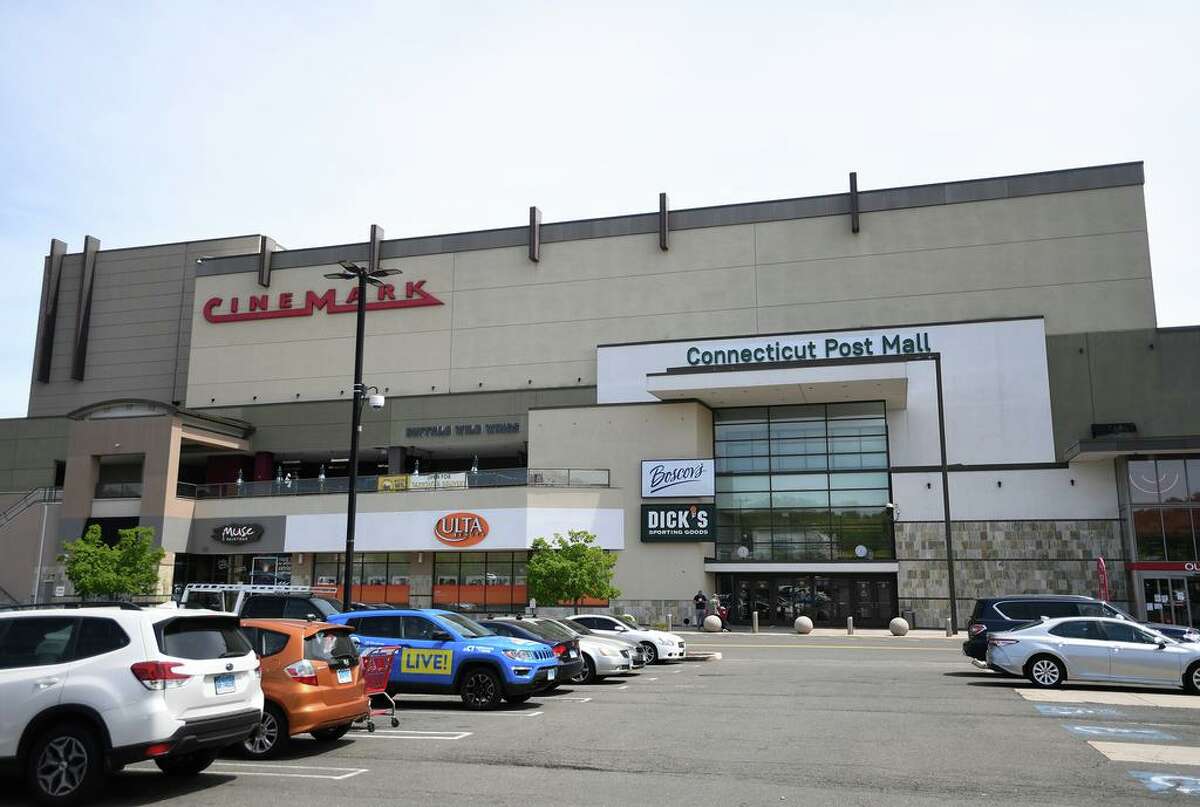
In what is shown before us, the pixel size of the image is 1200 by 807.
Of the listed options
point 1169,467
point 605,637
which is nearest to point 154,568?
point 605,637

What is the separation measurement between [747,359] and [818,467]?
643 cm

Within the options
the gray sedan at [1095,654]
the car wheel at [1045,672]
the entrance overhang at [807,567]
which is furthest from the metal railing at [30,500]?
the car wheel at [1045,672]

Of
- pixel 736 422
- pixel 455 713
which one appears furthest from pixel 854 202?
pixel 455 713

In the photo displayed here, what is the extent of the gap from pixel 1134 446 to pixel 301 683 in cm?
3698

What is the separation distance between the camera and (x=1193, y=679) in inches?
671

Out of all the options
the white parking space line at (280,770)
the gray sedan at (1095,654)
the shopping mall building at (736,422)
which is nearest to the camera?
the white parking space line at (280,770)

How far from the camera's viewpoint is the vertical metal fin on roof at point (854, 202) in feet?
154

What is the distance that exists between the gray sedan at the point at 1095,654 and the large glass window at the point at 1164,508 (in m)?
23.6

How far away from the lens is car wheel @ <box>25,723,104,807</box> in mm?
8484

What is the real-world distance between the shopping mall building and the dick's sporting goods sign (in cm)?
14

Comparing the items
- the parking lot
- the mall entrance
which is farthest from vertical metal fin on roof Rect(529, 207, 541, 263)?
the parking lot

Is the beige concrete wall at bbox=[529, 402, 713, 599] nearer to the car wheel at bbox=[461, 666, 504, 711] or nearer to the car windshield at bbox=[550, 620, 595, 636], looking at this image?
the car windshield at bbox=[550, 620, 595, 636]

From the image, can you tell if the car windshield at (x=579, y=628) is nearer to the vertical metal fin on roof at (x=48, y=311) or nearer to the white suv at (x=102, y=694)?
the white suv at (x=102, y=694)

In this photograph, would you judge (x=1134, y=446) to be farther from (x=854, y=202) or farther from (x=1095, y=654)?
(x=1095, y=654)
